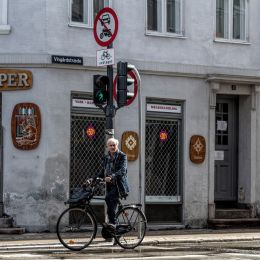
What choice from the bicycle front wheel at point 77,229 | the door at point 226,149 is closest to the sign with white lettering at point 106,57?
the bicycle front wheel at point 77,229

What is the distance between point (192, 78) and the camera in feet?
69.8

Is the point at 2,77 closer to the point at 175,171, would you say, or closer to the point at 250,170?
the point at 175,171

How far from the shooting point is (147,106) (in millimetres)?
20750

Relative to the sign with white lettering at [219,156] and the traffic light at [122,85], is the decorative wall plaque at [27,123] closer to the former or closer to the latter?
the traffic light at [122,85]

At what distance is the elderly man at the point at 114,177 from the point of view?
50.1 feet

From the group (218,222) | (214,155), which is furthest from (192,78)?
(218,222)

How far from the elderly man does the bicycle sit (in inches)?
5.6

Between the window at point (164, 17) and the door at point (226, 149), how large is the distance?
2.22 m

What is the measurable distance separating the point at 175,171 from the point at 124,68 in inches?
222

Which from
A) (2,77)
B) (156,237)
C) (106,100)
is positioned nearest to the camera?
(106,100)

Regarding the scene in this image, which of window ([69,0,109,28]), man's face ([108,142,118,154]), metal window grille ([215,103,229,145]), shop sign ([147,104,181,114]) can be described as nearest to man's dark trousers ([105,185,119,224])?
man's face ([108,142,118,154])

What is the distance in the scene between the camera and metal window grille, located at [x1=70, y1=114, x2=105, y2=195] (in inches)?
777

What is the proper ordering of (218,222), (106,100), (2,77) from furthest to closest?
(218,222) < (2,77) < (106,100)

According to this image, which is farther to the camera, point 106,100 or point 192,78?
point 192,78
